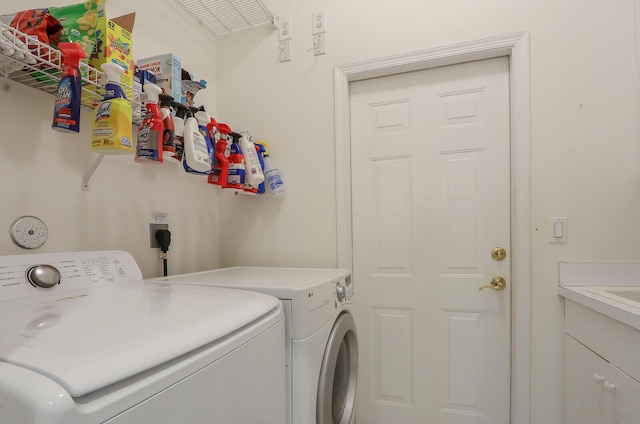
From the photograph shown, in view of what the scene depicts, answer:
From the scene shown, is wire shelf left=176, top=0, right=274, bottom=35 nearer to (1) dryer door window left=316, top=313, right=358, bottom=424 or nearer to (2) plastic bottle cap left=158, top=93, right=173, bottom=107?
(2) plastic bottle cap left=158, top=93, right=173, bottom=107

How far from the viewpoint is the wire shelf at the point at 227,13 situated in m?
1.91

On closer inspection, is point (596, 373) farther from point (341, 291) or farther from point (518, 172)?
point (341, 291)

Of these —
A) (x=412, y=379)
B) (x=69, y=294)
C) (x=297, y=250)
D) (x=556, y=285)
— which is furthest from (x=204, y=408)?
(x=556, y=285)

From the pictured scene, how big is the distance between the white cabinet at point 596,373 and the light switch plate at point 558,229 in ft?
0.93

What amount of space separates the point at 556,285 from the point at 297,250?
1.30 meters

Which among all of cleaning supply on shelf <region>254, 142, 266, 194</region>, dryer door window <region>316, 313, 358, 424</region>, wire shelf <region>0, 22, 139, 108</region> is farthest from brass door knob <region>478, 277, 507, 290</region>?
wire shelf <region>0, 22, 139, 108</region>

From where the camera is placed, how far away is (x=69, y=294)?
102 centimetres

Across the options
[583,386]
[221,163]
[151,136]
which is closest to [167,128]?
[151,136]

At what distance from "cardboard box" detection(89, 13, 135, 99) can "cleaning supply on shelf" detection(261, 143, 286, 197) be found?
35.6 inches

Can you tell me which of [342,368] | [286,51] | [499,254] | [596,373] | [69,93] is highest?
[286,51]

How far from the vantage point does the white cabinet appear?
1.08 meters

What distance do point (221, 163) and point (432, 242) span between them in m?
1.16

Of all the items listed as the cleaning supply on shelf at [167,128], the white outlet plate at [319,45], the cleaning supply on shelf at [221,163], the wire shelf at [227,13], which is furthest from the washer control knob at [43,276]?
the white outlet plate at [319,45]

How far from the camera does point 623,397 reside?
3.60 feet
